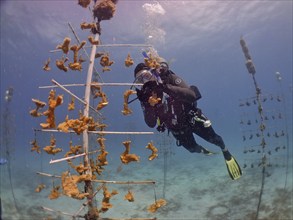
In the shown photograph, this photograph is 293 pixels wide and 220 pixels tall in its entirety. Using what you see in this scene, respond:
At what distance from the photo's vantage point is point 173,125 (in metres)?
5.77

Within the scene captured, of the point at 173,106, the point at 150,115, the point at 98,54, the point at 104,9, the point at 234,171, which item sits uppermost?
the point at 104,9

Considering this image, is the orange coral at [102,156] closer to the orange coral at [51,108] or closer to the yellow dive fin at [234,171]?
the orange coral at [51,108]

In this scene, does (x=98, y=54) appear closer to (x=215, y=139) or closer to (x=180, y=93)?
(x=180, y=93)

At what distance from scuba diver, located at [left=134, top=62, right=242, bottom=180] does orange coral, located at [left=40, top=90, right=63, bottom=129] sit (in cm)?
112

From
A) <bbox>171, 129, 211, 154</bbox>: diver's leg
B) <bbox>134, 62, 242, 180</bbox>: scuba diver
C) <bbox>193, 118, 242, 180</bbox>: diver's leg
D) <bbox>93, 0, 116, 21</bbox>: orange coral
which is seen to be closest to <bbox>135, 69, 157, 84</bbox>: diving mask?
<bbox>134, 62, 242, 180</bbox>: scuba diver

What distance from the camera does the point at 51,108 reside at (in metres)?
2.62

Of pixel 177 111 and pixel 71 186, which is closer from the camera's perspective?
pixel 71 186

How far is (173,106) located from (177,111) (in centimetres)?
20

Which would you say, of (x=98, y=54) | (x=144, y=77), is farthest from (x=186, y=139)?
(x=98, y=54)

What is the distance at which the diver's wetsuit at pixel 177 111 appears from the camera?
4661 mm

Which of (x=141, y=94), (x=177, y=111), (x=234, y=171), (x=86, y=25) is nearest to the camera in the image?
(x=86, y=25)

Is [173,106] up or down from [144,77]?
down

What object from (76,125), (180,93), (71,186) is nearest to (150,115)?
(180,93)

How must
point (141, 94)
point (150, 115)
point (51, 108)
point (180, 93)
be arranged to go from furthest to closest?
point (150, 115), point (180, 93), point (141, 94), point (51, 108)
